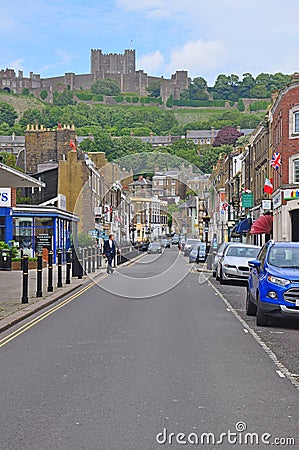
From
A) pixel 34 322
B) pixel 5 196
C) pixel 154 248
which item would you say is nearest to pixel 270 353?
pixel 34 322

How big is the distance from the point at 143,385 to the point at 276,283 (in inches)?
249

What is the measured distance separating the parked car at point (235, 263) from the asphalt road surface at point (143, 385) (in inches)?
450

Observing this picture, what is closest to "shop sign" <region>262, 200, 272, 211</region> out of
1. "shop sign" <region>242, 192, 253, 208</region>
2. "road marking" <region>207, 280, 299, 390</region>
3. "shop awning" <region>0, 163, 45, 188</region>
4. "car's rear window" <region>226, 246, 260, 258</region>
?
"shop sign" <region>242, 192, 253, 208</region>

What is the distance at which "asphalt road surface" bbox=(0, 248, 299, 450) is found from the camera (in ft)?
21.6

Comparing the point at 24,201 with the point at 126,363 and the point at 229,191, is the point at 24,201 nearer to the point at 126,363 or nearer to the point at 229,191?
the point at 229,191

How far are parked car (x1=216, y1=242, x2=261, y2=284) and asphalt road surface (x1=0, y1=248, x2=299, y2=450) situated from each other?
450 inches

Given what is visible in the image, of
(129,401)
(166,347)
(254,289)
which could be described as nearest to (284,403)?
(129,401)

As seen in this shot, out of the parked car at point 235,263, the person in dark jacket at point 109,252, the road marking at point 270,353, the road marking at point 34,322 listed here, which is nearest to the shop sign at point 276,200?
the person in dark jacket at point 109,252

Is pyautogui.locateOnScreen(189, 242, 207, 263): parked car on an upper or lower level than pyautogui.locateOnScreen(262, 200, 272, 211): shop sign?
lower

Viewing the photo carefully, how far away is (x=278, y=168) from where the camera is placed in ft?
146

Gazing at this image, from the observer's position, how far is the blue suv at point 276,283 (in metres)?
14.2

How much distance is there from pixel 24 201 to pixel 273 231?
20078 millimetres

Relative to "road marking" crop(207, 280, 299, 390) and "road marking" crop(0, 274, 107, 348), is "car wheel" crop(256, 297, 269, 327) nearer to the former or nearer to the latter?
"road marking" crop(207, 280, 299, 390)

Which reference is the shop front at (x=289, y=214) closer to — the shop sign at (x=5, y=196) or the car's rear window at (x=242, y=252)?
the car's rear window at (x=242, y=252)
